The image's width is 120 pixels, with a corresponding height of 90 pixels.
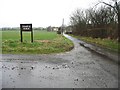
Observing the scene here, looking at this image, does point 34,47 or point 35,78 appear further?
point 34,47

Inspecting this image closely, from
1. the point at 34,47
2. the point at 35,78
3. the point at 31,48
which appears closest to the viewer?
the point at 35,78

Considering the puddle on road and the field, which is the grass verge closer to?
the field

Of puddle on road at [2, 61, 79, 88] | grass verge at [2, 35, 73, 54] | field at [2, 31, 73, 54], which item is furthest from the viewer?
field at [2, 31, 73, 54]

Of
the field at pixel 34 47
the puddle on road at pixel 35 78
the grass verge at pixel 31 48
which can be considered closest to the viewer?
the puddle on road at pixel 35 78

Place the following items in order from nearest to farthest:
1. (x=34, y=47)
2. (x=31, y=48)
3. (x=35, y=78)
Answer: (x=35, y=78)
(x=31, y=48)
(x=34, y=47)

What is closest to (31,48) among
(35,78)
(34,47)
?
(34,47)

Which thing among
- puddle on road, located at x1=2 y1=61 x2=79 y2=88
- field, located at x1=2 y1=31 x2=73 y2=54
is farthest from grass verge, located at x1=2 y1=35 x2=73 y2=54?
puddle on road, located at x1=2 y1=61 x2=79 y2=88

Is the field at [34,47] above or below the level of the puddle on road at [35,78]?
above

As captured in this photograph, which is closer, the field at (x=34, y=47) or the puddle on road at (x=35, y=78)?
the puddle on road at (x=35, y=78)

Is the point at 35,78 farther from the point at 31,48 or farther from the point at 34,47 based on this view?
the point at 34,47

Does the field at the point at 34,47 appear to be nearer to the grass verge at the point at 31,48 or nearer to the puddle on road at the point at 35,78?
the grass verge at the point at 31,48

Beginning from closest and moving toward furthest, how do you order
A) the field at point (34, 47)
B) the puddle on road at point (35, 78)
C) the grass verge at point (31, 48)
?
the puddle on road at point (35, 78) < the grass verge at point (31, 48) < the field at point (34, 47)

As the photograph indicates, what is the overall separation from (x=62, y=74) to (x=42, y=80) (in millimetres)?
1183

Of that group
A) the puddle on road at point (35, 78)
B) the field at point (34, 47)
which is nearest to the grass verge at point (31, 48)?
the field at point (34, 47)
